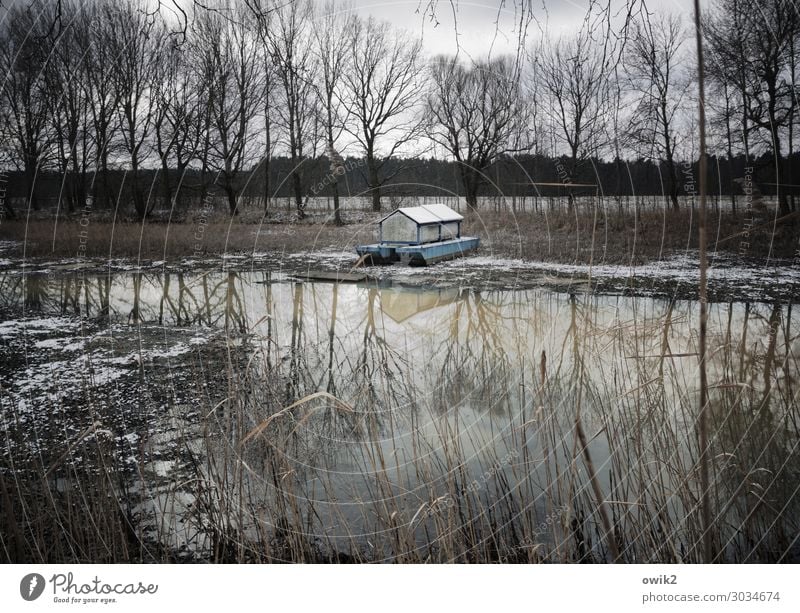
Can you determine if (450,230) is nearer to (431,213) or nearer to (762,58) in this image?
(431,213)

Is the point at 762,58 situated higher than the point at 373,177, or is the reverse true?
the point at 762,58

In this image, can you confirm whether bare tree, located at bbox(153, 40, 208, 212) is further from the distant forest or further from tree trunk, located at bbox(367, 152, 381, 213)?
tree trunk, located at bbox(367, 152, 381, 213)

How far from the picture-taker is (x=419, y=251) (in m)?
2.76

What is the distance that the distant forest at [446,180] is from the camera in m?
1.95

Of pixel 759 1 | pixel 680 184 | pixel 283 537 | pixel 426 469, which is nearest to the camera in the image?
pixel 283 537

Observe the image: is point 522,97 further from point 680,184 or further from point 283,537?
point 283,537

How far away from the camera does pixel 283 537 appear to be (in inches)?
47.7

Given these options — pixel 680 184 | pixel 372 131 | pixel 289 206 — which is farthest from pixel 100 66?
pixel 680 184

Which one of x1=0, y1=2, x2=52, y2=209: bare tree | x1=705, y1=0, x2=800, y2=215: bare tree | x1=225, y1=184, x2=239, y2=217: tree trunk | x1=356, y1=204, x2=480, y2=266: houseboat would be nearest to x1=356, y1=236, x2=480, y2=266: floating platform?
x1=356, y1=204, x2=480, y2=266: houseboat

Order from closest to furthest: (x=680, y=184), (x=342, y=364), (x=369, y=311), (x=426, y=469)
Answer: (x=426, y=469) < (x=342, y=364) < (x=680, y=184) < (x=369, y=311)

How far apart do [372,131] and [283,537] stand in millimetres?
1336

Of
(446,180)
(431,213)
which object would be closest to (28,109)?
(446,180)

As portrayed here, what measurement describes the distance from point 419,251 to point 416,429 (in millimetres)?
1450

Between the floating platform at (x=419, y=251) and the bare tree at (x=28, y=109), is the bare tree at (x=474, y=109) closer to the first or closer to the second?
the floating platform at (x=419, y=251)
